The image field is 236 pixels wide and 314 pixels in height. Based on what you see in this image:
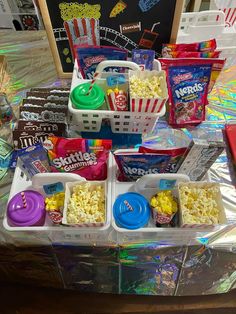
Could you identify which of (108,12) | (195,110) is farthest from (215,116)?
(108,12)

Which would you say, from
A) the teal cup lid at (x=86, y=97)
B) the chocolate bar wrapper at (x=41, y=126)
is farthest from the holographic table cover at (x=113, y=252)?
the teal cup lid at (x=86, y=97)

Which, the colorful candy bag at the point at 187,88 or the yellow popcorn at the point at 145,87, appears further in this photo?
the colorful candy bag at the point at 187,88

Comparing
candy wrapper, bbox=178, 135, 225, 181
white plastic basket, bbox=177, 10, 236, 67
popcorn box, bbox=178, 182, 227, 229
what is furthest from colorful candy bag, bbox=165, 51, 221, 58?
popcorn box, bbox=178, 182, 227, 229

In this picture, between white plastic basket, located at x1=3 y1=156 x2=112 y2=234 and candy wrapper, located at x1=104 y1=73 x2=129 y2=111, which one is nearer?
white plastic basket, located at x1=3 y1=156 x2=112 y2=234

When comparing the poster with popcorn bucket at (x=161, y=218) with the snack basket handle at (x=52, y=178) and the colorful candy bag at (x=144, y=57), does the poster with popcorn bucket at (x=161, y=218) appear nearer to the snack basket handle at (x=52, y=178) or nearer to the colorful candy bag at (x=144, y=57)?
the snack basket handle at (x=52, y=178)

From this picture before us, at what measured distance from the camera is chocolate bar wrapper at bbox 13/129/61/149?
3.02ft

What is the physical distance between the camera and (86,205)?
761mm

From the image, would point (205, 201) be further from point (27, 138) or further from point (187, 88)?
point (27, 138)

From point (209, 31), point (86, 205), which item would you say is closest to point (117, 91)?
point (86, 205)

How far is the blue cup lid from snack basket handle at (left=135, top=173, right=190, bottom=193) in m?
0.03

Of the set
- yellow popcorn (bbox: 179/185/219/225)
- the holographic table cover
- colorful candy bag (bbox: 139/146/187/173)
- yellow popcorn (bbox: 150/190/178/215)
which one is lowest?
the holographic table cover

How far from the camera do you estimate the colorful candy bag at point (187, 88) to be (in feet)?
3.28

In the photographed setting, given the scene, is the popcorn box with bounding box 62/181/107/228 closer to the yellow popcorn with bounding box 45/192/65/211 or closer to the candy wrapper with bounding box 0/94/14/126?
the yellow popcorn with bounding box 45/192/65/211

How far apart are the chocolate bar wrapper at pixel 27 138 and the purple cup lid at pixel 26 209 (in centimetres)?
17
